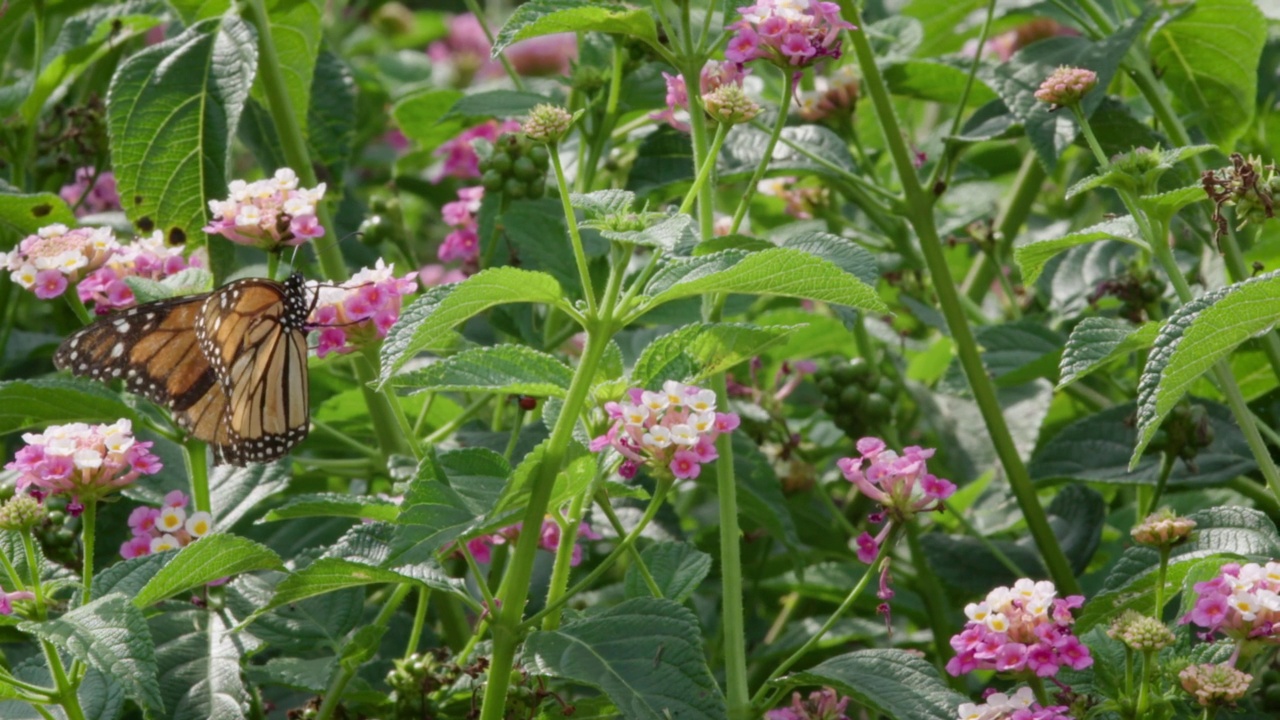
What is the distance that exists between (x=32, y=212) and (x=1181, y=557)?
1.65m

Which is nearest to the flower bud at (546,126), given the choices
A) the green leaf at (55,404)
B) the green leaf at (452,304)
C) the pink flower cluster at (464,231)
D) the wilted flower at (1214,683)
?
the green leaf at (452,304)

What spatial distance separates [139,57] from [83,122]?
41 centimetres

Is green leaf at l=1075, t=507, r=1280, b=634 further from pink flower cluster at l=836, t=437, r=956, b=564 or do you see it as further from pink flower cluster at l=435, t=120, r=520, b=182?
pink flower cluster at l=435, t=120, r=520, b=182

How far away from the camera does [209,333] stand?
78.2 inches

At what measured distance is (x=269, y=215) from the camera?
5.89 feet

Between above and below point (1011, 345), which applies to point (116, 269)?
above

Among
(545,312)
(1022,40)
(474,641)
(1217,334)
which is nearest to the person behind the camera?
(1217,334)

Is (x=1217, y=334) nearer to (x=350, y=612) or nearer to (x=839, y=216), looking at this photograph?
(x=350, y=612)

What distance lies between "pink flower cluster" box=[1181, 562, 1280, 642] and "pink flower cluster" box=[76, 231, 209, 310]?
4.30 feet

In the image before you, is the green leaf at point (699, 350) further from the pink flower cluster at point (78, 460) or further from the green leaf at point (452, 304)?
the pink flower cluster at point (78, 460)

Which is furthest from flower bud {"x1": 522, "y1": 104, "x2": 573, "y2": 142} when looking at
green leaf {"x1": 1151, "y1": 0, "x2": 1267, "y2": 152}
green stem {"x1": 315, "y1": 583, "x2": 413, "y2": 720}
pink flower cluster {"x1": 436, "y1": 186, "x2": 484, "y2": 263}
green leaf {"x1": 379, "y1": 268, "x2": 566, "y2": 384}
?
green leaf {"x1": 1151, "y1": 0, "x2": 1267, "y2": 152}

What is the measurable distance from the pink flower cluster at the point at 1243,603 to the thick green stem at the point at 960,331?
0.53 meters

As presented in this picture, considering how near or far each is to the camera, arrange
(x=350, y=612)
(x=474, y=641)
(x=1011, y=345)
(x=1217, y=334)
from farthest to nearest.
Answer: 1. (x=1011, y=345)
2. (x=350, y=612)
3. (x=474, y=641)
4. (x=1217, y=334)

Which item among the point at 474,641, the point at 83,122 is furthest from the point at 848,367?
the point at 83,122
